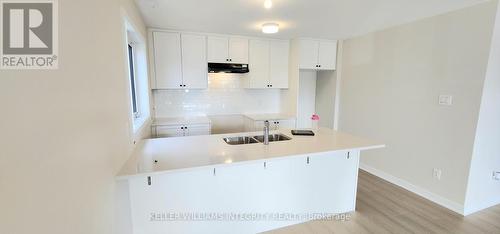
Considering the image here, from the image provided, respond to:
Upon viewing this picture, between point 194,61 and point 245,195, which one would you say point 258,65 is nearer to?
point 194,61

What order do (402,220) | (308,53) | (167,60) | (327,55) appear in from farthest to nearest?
(327,55) → (308,53) → (167,60) → (402,220)

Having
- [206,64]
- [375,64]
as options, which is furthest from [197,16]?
[375,64]

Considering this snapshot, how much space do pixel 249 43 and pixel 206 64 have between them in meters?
0.85

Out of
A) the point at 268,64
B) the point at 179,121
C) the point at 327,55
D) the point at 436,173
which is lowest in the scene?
the point at 436,173

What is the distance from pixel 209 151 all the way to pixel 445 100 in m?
2.79

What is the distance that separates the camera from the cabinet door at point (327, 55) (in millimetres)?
3998

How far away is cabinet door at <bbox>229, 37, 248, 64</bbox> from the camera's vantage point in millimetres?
3721

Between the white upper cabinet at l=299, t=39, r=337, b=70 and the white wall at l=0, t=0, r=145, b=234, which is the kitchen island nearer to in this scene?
the white wall at l=0, t=0, r=145, b=234

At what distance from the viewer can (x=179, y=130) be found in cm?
330

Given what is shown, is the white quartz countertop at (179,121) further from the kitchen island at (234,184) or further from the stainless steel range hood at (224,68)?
the kitchen island at (234,184)

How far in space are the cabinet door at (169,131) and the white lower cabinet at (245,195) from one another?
155cm

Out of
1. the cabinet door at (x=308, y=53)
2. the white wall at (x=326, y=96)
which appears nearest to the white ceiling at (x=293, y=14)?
the cabinet door at (x=308, y=53)

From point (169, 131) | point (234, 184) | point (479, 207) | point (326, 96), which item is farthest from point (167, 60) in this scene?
point (479, 207)

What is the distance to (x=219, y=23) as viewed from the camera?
301 centimetres
